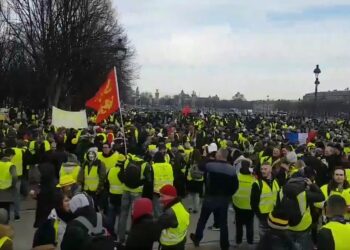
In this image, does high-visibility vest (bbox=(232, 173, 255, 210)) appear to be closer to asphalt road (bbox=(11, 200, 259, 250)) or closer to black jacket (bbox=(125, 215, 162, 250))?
asphalt road (bbox=(11, 200, 259, 250))

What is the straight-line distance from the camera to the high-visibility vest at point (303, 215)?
694 cm

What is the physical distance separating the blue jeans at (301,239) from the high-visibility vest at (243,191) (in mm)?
2028

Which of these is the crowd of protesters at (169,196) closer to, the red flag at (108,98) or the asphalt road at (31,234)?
the asphalt road at (31,234)

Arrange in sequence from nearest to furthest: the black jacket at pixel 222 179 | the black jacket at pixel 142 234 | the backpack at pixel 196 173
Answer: the black jacket at pixel 142 234 → the black jacket at pixel 222 179 → the backpack at pixel 196 173

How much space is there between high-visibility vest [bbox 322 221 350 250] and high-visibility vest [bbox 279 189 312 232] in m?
1.77

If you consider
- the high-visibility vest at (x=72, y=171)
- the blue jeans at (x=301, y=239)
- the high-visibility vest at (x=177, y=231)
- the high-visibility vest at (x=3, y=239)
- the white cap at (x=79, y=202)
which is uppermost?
the white cap at (x=79, y=202)

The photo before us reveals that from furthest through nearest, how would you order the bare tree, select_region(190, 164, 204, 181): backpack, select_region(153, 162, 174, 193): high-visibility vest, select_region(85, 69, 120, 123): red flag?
the bare tree
select_region(85, 69, 120, 123): red flag
select_region(190, 164, 204, 181): backpack
select_region(153, 162, 174, 193): high-visibility vest

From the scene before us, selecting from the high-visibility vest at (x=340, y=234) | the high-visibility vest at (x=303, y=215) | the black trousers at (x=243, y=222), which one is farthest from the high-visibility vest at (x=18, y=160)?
the high-visibility vest at (x=340, y=234)

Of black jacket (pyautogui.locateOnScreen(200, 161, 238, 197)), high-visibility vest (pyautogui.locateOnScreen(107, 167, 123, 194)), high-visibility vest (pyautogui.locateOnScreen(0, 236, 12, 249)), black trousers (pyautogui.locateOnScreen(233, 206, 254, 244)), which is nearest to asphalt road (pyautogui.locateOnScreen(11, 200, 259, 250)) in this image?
black trousers (pyautogui.locateOnScreen(233, 206, 254, 244))

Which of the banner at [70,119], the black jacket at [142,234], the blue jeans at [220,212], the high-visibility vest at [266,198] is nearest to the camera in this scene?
the black jacket at [142,234]

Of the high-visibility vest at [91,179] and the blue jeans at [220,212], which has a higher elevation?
the high-visibility vest at [91,179]

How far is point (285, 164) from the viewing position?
1005 centimetres

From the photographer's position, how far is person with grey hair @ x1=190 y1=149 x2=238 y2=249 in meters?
8.88

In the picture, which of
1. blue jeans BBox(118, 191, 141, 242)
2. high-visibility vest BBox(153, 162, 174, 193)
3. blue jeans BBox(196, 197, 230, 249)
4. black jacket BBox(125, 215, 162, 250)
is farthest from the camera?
high-visibility vest BBox(153, 162, 174, 193)
